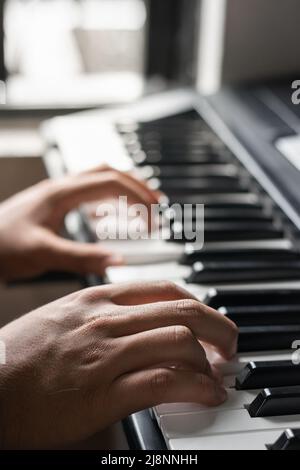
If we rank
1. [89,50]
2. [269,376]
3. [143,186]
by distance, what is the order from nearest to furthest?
[269,376] < [143,186] < [89,50]

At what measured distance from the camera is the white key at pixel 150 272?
3.53ft

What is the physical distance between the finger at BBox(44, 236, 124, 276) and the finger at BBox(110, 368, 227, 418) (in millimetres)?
352

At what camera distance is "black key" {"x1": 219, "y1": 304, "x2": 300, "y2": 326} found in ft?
3.10

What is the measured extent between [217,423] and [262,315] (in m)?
0.21

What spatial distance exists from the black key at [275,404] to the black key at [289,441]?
0.06 m

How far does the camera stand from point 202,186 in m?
1.35

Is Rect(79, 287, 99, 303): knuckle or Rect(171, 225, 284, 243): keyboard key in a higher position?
Rect(171, 225, 284, 243): keyboard key

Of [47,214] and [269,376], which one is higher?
[47,214]

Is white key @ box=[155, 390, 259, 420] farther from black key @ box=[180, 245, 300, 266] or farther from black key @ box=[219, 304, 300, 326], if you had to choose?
black key @ box=[180, 245, 300, 266]

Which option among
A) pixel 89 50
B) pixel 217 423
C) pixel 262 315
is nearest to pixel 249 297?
pixel 262 315

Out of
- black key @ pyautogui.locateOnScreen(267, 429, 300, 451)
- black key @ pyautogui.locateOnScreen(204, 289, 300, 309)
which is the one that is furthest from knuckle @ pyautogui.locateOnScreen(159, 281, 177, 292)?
black key @ pyautogui.locateOnScreen(267, 429, 300, 451)

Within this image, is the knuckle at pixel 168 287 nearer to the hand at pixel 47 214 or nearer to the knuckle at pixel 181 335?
the knuckle at pixel 181 335

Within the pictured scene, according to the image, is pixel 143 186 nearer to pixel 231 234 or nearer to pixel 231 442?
pixel 231 234
